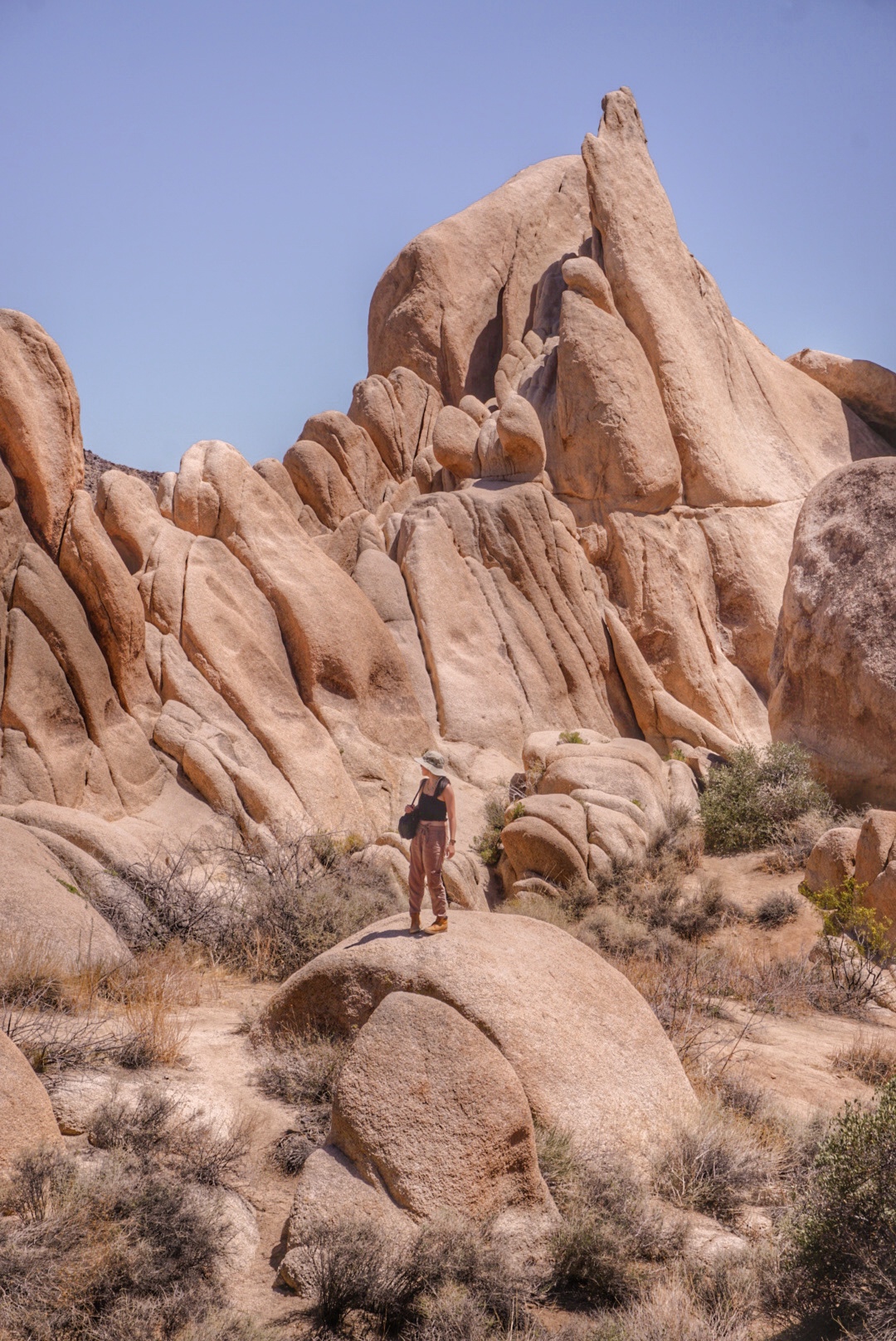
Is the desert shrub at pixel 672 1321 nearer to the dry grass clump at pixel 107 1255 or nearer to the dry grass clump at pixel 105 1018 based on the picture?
the dry grass clump at pixel 107 1255

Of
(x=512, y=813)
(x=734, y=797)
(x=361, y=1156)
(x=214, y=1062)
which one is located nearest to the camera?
(x=361, y=1156)

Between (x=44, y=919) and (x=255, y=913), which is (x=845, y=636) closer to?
(x=255, y=913)

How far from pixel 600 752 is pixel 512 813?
2.71 metres

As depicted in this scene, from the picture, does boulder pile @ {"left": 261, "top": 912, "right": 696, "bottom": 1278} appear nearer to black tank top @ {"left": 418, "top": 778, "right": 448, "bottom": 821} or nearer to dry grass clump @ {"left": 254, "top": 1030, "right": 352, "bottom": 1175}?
dry grass clump @ {"left": 254, "top": 1030, "right": 352, "bottom": 1175}

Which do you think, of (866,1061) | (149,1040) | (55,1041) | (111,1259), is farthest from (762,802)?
(111,1259)

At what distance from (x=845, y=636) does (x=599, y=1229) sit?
15.3 meters

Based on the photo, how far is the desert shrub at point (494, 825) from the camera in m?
17.0

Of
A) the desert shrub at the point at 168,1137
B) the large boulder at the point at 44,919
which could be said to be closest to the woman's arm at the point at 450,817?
the desert shrub at the point at 168,1137

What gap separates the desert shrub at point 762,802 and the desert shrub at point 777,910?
2734 millimetres

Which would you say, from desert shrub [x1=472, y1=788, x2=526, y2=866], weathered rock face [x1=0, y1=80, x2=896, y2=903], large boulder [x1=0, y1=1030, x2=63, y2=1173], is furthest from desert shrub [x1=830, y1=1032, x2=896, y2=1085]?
desert shrub [x1=472, y1=788, x2=526, y2=866]

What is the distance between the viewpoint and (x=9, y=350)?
606 inches

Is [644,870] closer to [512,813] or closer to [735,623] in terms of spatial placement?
[512,813]

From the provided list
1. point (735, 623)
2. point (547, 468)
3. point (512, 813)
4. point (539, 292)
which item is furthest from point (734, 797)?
point (539, 292)

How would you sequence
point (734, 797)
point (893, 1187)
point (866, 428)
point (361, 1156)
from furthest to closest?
1. point (866, 428)
2. point (734, 797)
3. point (361, 1156)
4. point (893, 1187)
